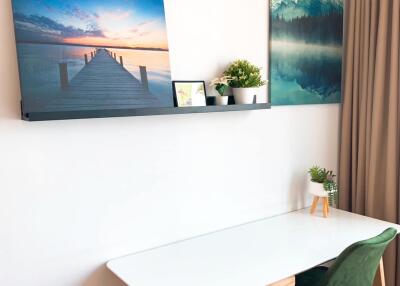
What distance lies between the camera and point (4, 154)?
1434mm

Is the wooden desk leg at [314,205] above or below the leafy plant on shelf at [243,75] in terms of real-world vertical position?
below

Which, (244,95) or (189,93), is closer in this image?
(189,93)

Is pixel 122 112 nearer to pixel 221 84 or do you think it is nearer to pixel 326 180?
pixel 221 84

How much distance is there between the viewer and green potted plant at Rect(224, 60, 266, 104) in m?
1.94

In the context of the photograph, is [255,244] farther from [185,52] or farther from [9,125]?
[9,125]

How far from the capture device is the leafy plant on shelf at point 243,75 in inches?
76.2

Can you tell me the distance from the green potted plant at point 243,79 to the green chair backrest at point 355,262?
869 millimetres

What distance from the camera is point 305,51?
2.36 meters

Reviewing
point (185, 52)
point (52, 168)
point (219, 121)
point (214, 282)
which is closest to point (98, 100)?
point (52, 168)

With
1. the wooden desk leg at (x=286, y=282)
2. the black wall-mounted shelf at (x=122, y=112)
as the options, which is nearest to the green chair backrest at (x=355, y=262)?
the wooden desk leg at (x=286, y=282)

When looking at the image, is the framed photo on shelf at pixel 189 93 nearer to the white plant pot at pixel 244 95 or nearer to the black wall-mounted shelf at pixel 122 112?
the black wall-mounted shelf at pixel 122 112

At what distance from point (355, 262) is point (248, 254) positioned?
1.52 ft

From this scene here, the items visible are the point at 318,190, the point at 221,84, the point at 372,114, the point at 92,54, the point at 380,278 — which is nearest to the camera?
the point at 92,54

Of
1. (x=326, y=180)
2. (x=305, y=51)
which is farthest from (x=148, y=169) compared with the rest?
(x=305, y=51)
